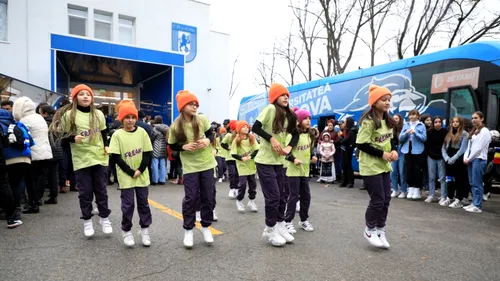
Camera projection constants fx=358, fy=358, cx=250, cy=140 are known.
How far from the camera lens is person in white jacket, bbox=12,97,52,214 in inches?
240

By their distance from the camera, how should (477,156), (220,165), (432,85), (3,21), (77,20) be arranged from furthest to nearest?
(77,20), (3,21), (220,165), (432,85), (477,156)

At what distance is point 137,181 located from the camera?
14.5 ft

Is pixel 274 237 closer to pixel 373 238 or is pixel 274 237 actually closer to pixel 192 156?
pixel 373 238

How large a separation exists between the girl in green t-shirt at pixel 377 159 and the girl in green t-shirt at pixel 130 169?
274 centimetres

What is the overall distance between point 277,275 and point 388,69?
380 inches

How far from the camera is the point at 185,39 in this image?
22359mm

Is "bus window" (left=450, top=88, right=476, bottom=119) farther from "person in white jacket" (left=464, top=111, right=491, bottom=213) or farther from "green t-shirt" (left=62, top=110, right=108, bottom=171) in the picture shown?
"green t-shirt" (left=62, top=110, right=108, bottom=171)

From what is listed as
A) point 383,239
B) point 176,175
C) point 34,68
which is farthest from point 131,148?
point 34,68

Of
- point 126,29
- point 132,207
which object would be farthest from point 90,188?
point 126,29

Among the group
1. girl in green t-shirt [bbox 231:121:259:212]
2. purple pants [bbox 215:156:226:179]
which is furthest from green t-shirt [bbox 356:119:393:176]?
purple pants [bbox 215:156:226:179]

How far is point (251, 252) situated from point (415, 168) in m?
5.84

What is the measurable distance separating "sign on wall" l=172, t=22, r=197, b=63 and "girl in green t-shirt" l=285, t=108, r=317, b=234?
18008mm

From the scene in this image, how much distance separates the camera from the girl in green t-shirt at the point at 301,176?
5.00 metres

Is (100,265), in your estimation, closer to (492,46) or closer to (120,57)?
(492,46)
